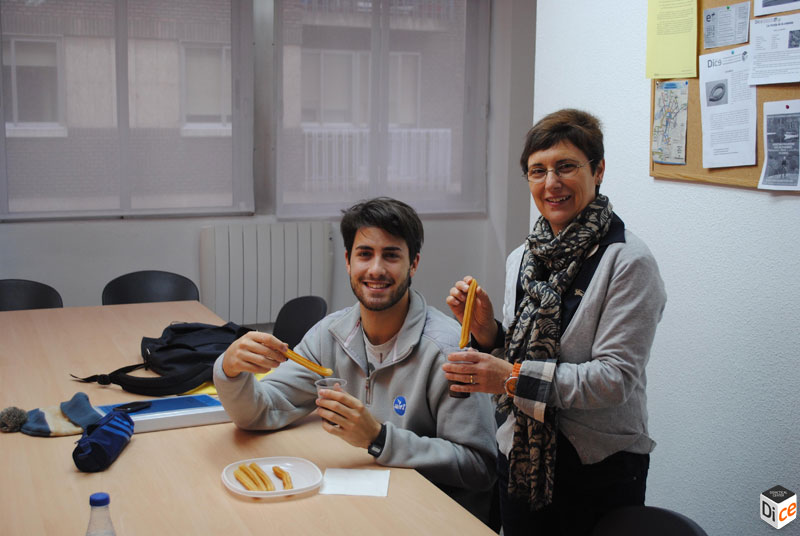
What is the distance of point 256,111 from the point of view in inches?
205

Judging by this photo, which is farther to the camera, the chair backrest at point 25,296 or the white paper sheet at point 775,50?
the chair backrest at point 25,296

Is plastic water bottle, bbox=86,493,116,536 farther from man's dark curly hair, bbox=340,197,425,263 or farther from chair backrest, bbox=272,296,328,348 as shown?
chair backrest, bbox=272,296,328,348

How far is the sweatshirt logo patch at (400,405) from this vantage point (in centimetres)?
211

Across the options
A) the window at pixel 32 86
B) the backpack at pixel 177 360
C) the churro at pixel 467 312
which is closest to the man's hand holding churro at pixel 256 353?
the churro at pixel 467 312

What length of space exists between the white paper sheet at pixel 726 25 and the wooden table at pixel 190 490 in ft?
5.12

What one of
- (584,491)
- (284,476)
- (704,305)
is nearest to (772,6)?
(704,305)

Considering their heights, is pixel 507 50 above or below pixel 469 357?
above

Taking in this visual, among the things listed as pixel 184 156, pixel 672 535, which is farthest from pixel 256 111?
pixel 672 535

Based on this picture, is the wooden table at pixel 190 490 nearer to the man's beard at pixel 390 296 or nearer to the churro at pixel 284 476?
the churro at pixel 284 476

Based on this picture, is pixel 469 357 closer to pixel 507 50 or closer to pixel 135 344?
pixel 135 344

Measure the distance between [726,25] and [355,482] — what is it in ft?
5.55

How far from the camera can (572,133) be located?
1.93 m

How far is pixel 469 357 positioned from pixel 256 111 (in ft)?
12.3

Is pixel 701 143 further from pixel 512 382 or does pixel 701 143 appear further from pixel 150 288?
pixel 150 288
